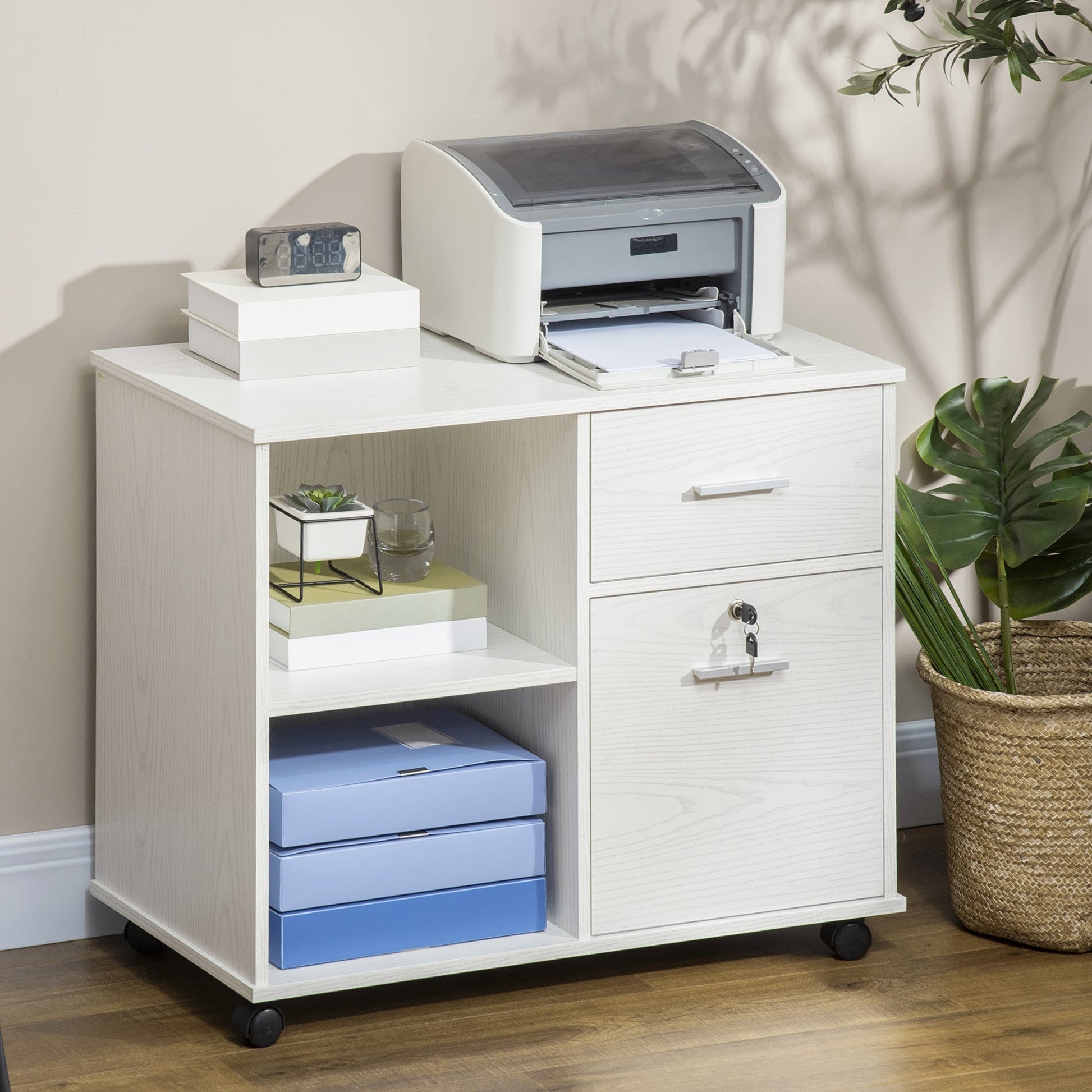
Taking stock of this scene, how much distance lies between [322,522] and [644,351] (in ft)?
1.43

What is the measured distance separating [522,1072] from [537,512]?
0.64 metres

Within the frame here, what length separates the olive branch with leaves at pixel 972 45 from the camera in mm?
2357

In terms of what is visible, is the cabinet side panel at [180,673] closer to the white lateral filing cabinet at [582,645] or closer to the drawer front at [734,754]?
the white lateral filing cabinet at [582,645]

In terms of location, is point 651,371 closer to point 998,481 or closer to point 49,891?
point 998,481

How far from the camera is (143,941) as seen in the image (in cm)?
→ 246

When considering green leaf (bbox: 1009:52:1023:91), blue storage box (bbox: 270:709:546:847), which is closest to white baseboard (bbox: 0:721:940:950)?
blue storage box (bbox: 270:709:546:847)

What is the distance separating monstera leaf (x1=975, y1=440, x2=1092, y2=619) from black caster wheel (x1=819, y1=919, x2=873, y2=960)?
55cm

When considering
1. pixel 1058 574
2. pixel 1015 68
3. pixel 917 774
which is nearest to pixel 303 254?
pixel 1015 68

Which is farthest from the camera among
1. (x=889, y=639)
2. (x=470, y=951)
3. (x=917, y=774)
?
(x=917, y=774)

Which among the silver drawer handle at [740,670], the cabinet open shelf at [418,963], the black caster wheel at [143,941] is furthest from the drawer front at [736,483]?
the black caster wheel at [143,941]

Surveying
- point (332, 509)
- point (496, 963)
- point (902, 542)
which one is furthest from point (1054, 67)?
point (496, 963)

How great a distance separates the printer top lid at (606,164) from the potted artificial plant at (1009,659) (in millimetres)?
490

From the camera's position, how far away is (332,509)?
2.22 m

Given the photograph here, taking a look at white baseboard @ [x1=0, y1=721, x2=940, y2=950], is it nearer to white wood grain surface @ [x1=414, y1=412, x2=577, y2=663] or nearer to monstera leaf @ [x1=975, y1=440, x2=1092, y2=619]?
white wood grain surface @ [x1=414, y1=412, x2=577, y2=663]
